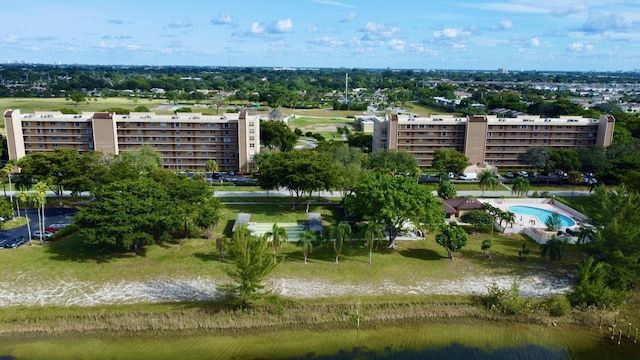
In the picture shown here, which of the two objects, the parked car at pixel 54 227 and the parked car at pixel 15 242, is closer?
the parked car at pixel 15 242

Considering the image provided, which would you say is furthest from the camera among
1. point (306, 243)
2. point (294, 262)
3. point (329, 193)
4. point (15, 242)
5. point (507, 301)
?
point (329, 193)

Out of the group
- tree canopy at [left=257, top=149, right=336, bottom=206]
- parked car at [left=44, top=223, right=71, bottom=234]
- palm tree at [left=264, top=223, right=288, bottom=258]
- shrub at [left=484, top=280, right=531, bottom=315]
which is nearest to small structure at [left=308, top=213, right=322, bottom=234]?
tree canopy at [left=257, top=149, right=336, bottom=206]

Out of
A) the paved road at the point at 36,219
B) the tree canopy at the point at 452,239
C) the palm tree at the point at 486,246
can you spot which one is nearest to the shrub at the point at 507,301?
the tree canopy at the point at 452,239

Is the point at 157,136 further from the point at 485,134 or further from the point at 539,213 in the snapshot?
the point at 539,213

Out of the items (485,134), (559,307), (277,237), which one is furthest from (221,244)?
(485,134)

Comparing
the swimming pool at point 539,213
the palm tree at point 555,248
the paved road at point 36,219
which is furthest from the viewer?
the swimming pool at point 539,213

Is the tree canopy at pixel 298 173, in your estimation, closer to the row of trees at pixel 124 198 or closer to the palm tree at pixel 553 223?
the row of trees at pixel 124 198

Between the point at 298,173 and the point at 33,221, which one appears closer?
the point at 33,221
